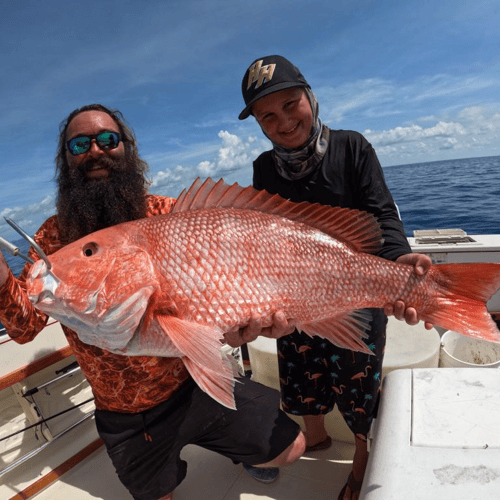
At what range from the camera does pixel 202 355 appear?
160cm

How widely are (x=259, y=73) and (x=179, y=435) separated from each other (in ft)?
7.77

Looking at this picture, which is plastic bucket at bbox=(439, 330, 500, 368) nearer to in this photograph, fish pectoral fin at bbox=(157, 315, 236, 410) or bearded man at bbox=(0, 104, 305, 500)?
A: bearded man at bbox=(0, 104, 305, 500)

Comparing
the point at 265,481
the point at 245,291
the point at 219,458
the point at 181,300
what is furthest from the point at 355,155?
the point at 219,458

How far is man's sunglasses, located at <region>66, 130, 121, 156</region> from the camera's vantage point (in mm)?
2613

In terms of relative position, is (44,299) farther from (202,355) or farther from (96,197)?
(96,197)

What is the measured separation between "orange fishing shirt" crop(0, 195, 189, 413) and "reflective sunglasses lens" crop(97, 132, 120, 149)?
0.66 m

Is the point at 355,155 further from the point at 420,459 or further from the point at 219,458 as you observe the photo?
the point at 219,458

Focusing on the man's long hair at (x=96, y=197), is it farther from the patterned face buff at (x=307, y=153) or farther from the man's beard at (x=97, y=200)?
the patterned face buff at (x=307, y=153)

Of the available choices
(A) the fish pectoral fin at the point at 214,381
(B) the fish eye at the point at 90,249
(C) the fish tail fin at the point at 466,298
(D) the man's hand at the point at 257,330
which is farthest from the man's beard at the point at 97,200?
(C) the fish tail fin at the point at 466,298

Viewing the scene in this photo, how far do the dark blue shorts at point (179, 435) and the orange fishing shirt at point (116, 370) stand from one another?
0.08m

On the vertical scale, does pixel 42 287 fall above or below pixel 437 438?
above

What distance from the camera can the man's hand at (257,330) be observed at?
1822mm

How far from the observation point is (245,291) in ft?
5.81

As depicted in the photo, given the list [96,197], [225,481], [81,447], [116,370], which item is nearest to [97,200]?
[96,197]
